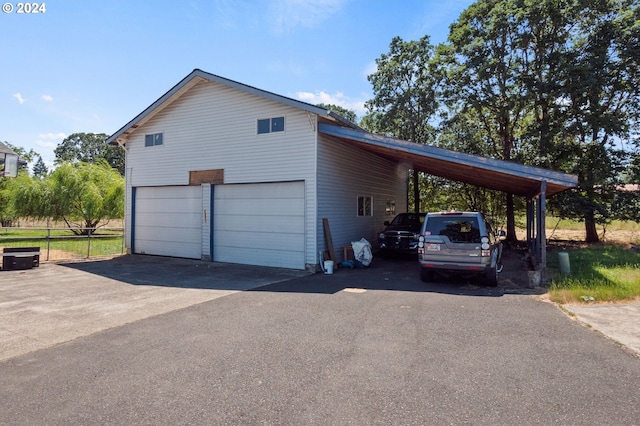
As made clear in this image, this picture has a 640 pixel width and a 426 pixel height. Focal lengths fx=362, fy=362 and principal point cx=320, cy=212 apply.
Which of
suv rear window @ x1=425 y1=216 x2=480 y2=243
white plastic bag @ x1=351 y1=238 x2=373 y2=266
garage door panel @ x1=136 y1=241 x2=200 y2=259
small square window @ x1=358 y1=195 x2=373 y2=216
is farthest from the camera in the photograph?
small square window @ x1=358 y1=195 x2=373 y2=216

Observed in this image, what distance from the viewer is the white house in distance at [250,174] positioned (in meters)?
11.1

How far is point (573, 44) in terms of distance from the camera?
56.1 feet

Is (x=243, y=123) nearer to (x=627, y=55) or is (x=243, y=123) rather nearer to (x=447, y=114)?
(x=447, y=114)

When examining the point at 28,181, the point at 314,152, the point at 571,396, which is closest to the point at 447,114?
the point at 314,152

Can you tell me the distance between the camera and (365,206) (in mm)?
14992

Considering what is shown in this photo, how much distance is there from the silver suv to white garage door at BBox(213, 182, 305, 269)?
412 cm

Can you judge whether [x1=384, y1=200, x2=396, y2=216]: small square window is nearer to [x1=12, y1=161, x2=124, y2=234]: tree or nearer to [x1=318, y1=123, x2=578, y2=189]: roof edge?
[x1=318, y1=123, x2=578, y2=189]: roof edge

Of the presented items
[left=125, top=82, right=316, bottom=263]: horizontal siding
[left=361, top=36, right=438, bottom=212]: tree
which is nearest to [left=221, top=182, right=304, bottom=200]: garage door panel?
[left=125, top=82, right=316, bottom=263]: horizontal siding

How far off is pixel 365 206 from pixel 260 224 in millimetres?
4841

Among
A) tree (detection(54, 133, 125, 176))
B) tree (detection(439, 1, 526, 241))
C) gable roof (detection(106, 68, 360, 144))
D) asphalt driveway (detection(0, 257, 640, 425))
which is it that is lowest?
asphalt driveway (detection(0, 257, 640, 425))

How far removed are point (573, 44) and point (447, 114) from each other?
6.50 m

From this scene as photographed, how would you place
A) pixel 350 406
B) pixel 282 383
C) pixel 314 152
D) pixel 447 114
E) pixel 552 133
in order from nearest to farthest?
pixel 350 406 < pixel 282 383 < pixel 314 152 < pixel 552 133 < pixel 447 114

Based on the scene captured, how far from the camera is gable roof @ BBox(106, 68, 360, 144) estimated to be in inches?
423

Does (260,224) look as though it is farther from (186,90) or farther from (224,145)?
(186,90)
